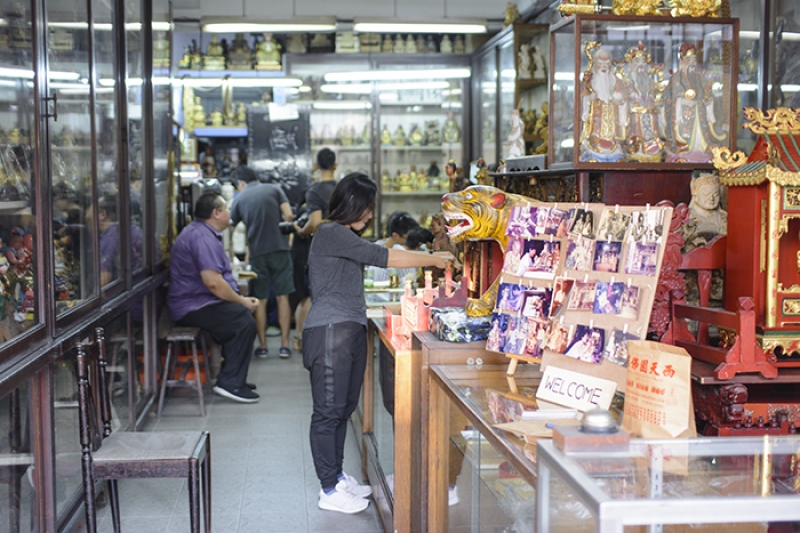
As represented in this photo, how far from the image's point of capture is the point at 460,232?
3.11 meters

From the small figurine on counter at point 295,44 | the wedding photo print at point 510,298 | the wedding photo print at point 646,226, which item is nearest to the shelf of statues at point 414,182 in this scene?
the small figurine on counter at point 295,44

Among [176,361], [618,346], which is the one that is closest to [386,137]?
[176,361]

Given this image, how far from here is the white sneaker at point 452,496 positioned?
2.57 m

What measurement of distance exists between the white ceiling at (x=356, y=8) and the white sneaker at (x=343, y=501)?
5.26m

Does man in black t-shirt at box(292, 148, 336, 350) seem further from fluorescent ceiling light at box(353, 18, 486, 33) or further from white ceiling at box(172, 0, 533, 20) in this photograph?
white ceiling at box(172, 0, 533, 20)

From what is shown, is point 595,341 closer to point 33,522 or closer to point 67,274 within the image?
point 33,522

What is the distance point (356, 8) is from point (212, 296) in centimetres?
351

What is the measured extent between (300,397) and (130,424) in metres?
1.53

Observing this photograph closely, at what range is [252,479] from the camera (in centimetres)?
436

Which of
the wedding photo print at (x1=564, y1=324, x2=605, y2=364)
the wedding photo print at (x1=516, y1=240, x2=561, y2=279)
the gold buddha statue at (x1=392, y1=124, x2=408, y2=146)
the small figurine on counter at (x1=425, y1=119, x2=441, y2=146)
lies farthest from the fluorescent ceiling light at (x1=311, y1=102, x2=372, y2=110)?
the wedding photo print at (x1=564, y1=324, x2=605, y2=364)

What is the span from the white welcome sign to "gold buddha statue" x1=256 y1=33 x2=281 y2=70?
23.7 feet

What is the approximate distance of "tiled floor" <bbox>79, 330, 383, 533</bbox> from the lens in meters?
3.77

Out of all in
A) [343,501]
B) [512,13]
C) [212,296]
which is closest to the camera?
[343,501]

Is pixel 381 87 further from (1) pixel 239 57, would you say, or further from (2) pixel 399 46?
(1) pixel 239 57
